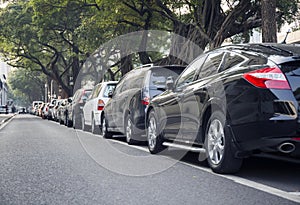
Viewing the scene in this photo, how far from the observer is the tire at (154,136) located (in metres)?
9.20

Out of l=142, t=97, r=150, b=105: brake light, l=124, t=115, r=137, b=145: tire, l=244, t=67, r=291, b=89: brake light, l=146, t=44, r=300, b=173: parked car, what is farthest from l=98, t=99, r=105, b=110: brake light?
l=244, t=67, r=291, b=89: brake light

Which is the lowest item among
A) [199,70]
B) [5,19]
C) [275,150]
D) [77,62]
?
[275,150]

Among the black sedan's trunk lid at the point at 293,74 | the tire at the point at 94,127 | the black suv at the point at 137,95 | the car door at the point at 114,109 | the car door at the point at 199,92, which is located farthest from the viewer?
the tire at the point at 94,127

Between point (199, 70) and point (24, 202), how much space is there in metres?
3.63

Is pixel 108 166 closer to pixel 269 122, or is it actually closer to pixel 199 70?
pixel 199 70

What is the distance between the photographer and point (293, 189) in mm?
5816

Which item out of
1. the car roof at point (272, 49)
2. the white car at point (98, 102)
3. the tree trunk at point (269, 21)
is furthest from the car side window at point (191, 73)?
the white car at point (98, 102)

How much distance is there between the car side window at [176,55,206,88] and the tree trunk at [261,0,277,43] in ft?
20.8

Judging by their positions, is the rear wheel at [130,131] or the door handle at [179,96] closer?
the door handle at [179,96]

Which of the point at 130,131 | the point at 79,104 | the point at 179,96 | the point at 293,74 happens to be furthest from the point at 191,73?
the point at 79,104

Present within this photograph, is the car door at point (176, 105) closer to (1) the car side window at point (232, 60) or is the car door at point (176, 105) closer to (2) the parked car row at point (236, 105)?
(2) the parked car row at point (236, 105)

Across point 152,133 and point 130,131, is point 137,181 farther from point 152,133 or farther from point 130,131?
point 130,131

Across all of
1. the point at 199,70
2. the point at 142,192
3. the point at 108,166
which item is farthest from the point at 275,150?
the point at 108,166

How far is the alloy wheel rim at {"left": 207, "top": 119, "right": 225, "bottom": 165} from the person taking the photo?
6695mm
